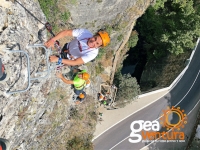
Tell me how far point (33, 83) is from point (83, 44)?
8.71 feet

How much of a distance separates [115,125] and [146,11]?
34.2 feet

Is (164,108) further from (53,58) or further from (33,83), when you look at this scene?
(53,58)

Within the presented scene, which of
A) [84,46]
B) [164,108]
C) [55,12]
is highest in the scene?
[55,12]

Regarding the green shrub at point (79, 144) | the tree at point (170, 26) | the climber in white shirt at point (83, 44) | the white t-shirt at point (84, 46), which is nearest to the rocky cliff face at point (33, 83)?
the green shrub at point (79, 144)

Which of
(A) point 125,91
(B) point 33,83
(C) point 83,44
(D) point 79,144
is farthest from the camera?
(A) point 125,91

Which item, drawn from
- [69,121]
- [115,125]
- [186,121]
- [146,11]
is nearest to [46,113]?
[69,121]

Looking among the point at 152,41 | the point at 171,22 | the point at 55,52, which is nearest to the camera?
the point at 55,52

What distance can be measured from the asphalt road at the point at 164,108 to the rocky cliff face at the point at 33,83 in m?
7.24

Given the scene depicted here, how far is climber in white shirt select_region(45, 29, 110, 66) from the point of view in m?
7.09

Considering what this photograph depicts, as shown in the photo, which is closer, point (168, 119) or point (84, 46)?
point (84, 46)

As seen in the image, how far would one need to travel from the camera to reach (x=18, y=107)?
8.37 metres

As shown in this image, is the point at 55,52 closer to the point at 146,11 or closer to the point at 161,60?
the point at 146,11

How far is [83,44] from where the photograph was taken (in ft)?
25.0

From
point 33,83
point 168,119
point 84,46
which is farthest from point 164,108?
point 84,46
